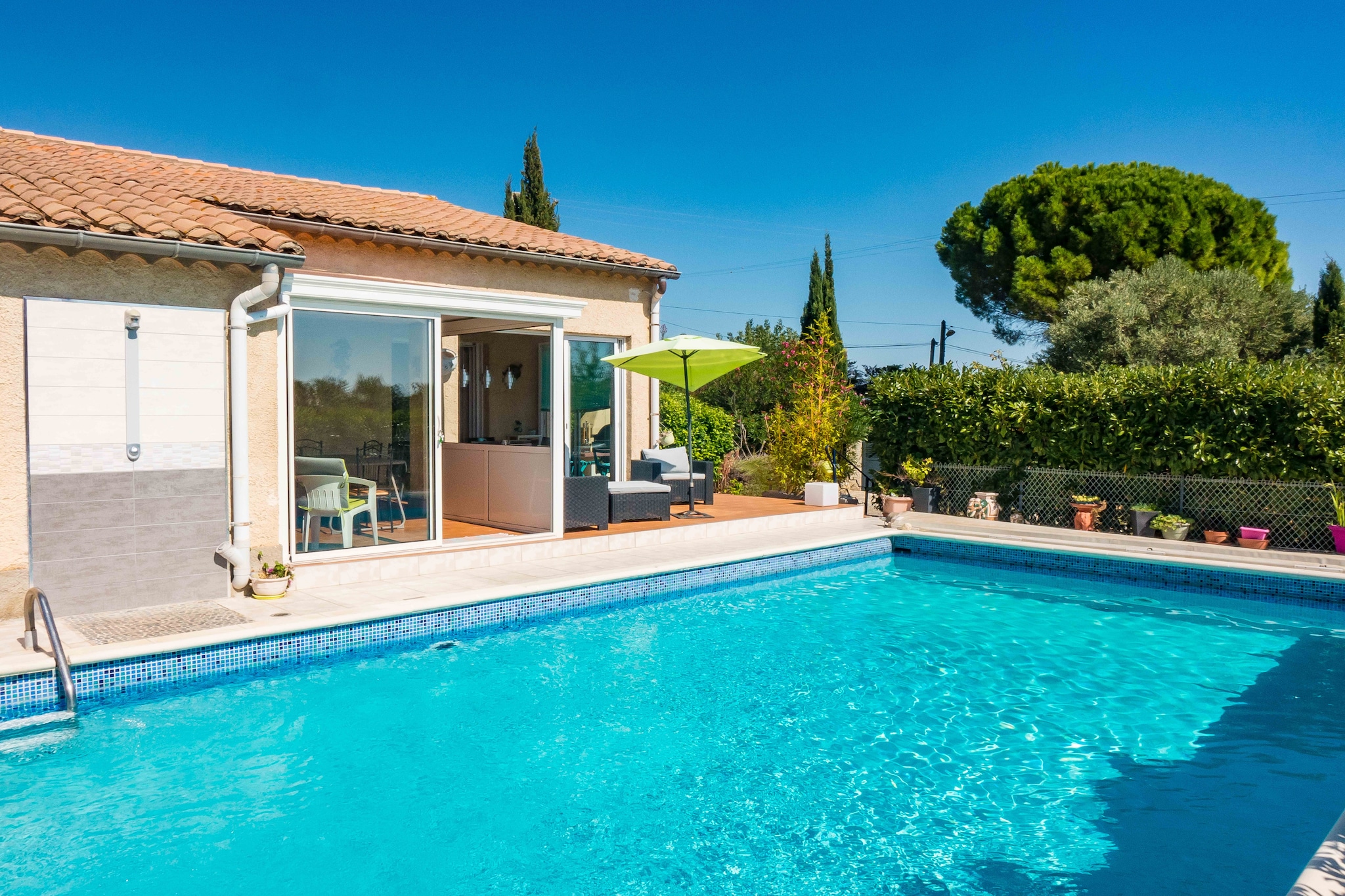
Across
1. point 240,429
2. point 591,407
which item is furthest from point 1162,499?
point 240,429

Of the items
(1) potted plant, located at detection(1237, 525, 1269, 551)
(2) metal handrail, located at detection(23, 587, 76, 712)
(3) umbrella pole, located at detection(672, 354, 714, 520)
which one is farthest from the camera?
(3) umbrella pole, located at detection(672, 354, 714, 520)

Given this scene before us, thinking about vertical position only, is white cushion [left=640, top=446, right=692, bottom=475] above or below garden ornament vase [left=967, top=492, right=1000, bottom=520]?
above

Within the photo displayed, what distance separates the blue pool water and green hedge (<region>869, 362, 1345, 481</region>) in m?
4.54

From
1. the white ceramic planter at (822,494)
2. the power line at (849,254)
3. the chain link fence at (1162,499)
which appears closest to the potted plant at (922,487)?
the chain link fence at (1162,499)

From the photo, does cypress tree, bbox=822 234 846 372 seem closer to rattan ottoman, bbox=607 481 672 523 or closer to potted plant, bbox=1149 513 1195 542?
potted plant, bbox=1149 513 1195 542

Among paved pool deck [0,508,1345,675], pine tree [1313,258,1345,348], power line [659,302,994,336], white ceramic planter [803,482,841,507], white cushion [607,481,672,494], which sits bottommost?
paved pool deck [0,508,1345,675]

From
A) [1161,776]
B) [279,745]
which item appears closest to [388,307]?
[279,745]

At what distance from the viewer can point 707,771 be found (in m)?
5.28

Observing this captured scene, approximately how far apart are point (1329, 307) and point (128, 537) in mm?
28108

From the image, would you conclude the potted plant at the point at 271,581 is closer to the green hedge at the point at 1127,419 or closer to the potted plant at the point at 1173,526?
the green hedge at the point at 1127,419

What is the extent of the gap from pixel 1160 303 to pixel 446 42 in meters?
17.8

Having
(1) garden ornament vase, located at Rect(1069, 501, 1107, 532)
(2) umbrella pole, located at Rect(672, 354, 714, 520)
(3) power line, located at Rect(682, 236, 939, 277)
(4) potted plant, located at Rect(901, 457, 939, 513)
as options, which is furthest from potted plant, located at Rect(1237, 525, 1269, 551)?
(3) power line, located at Rect(682, 236, 939, 277)

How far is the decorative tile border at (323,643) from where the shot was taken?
5.71 m

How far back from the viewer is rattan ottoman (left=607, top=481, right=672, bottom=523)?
39.4 ft
